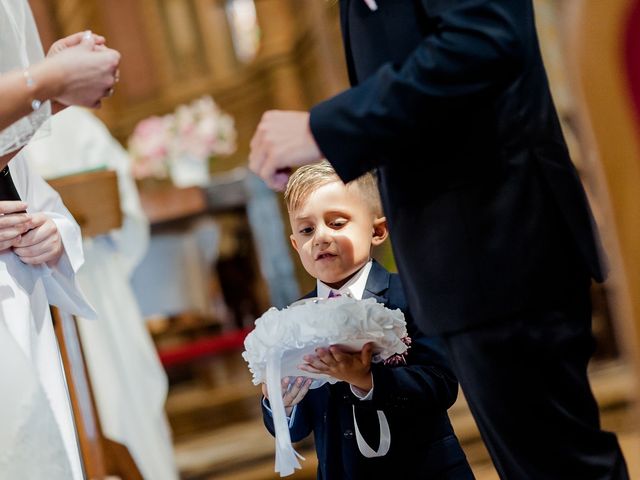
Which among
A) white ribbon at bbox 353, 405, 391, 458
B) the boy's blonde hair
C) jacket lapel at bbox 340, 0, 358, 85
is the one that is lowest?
white ribbon at bbox 353, 405, 391, 458

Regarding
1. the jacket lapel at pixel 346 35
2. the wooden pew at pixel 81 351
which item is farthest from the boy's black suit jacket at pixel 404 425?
the wooden pew at pixel 81 351

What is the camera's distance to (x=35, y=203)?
81.5 inches

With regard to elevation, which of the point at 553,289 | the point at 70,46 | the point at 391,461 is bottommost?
the point at 391,461

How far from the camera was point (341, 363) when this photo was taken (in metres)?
1.58

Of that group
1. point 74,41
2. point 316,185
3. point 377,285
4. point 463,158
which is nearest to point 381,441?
point 377,285

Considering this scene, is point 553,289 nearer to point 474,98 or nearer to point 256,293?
point 474,98

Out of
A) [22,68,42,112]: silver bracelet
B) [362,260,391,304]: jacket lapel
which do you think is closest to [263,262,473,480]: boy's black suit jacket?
[362,260,391,304]: jacket lapel

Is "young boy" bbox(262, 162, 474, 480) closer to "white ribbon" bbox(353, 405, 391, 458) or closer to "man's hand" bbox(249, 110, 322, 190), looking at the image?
"white ribbon" bbox(353, 405, 391, 458)

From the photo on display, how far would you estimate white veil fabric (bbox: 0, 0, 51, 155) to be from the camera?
5.34ft

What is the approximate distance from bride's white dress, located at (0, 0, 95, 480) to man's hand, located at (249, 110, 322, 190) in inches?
20.2

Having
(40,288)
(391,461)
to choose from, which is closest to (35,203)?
(40,288)

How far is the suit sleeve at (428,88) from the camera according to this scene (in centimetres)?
125

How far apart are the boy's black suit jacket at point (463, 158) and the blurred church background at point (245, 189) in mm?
63

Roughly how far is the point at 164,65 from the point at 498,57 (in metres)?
11.0
